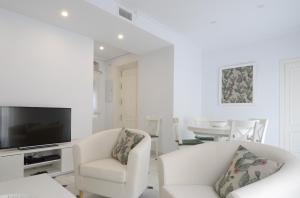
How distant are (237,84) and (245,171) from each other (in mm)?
3750

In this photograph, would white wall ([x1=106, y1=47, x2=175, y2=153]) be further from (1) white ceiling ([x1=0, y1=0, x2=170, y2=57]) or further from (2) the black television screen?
(2) the black television screen

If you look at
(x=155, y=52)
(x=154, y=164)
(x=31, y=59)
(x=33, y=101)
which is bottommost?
(x=154, y=164)

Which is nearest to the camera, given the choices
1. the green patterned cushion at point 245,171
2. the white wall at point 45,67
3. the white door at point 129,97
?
the green patterned cushion at point 245,171

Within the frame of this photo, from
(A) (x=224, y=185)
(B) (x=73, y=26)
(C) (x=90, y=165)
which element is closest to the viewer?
(A) (x=224, y=185)

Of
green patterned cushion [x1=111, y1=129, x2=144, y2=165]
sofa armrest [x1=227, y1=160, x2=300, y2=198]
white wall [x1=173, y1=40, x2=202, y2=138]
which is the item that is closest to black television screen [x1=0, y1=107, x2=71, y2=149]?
green patterned cushion [x1=111, y1=129, x2=144, y2=165]

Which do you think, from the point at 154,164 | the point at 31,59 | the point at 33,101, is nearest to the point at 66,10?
the point at 31,59

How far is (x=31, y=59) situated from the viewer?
325 cm

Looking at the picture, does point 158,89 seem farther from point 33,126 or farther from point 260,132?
point 33,126

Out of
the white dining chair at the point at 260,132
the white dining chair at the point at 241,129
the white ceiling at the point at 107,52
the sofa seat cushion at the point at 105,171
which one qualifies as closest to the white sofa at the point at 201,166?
the sofa seat cushion at the point at 105,171

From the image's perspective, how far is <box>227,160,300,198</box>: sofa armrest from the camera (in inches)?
41.0

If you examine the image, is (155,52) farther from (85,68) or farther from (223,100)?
(223,100)

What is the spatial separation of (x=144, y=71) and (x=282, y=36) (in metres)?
3.03

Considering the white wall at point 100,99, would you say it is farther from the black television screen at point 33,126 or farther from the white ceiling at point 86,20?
the black television screen at point 33,126

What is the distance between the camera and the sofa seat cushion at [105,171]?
2.06 meters
